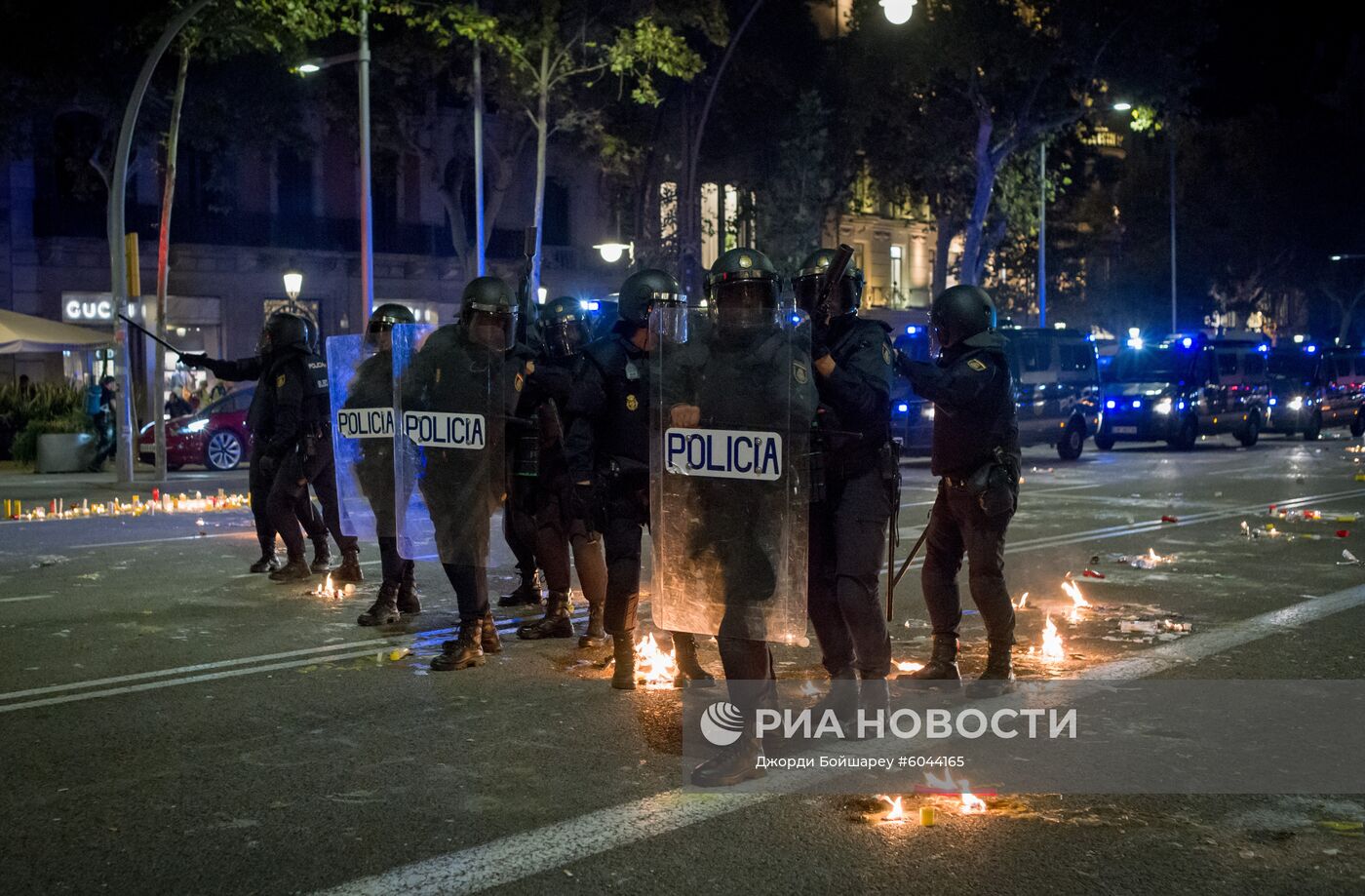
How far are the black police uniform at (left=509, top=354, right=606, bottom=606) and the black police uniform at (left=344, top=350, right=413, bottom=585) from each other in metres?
0.82

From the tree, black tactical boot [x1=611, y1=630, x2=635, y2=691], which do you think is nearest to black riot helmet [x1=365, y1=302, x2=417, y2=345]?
black tactical boot [x1=611, y1=630, x2=635, y2=691]

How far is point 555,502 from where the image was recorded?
7891 mm

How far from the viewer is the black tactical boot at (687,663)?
21.9 ft

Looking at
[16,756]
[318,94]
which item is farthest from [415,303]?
[16,756]

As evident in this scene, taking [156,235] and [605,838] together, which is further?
[156,235]

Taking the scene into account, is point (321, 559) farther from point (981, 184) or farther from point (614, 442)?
point (981, 184)

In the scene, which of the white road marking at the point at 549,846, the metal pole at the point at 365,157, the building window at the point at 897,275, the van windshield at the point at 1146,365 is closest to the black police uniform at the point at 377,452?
the white road marking at the point at 549,846

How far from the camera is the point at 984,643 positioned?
7.78 meters

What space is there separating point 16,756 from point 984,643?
4.75 metres

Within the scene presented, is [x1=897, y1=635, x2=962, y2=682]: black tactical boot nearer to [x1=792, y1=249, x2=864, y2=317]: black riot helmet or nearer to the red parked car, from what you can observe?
[x1=792, y1=249, x2=864, y2=317]: black riot helmet

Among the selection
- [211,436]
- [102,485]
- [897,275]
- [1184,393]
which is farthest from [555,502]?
[897,275]

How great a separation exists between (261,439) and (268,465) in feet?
0.66

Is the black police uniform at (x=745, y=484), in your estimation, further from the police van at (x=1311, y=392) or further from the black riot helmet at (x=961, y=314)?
the police van at (x=1311, y=392)

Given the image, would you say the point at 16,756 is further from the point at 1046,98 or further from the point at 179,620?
the point at 1046,98
